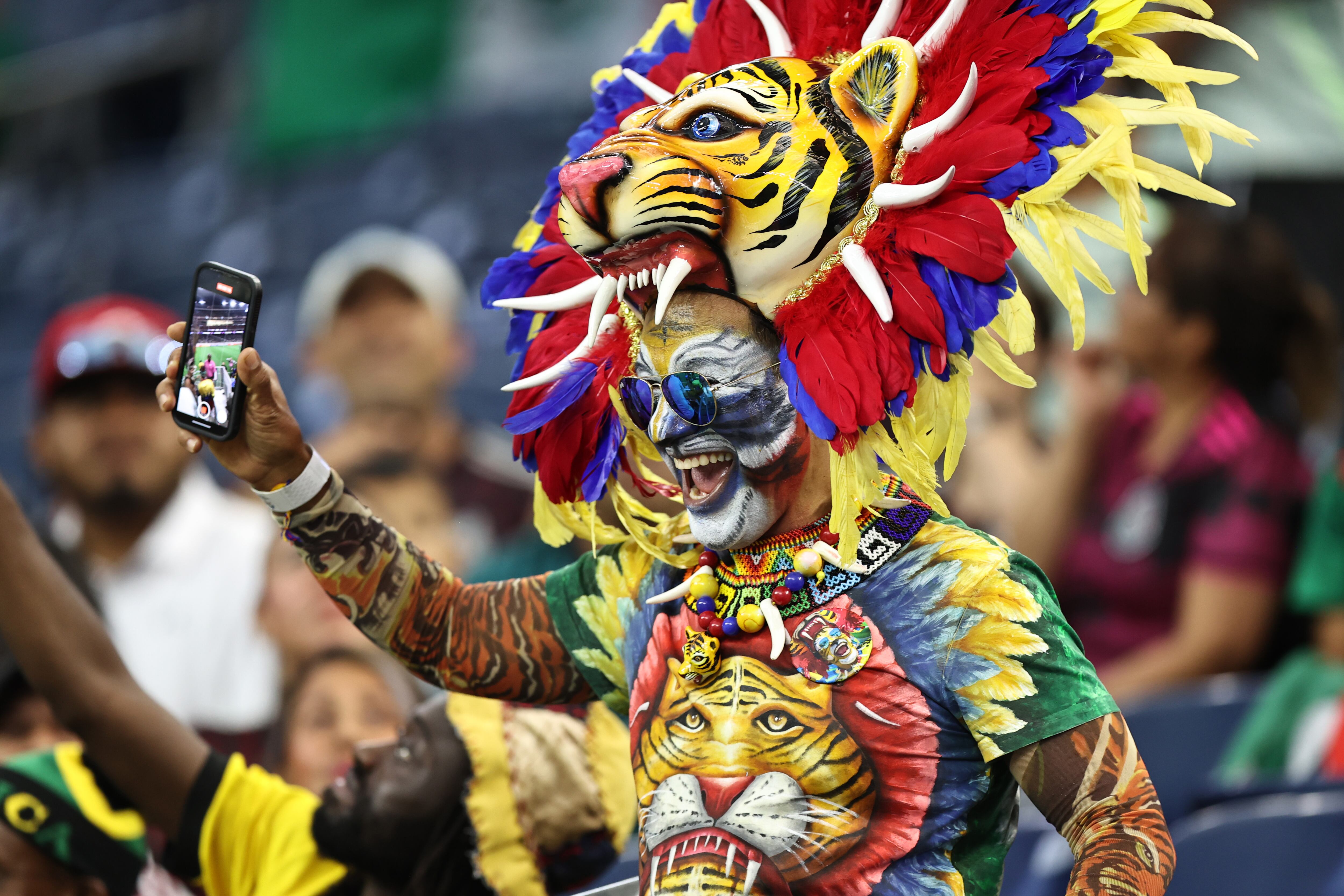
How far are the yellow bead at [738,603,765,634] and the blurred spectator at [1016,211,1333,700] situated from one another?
3.03m

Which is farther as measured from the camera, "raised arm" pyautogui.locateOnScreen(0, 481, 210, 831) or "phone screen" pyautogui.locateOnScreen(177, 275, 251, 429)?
"raised arm" pyautogui.locateOnScreen(0, 481, 210, 831)

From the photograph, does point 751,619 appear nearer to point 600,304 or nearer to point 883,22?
point 600,304

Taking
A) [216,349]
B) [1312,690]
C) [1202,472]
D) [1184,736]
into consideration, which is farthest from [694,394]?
[1202,472]

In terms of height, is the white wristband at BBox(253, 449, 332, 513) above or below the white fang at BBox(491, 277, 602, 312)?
below

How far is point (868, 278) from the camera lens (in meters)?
1.91

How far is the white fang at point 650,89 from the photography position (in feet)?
7.25

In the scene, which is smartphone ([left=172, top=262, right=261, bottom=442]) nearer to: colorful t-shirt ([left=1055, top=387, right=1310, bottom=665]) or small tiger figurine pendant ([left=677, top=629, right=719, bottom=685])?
small tiger figurine pendant ([left=677, top=629, right=719, bottom=685])

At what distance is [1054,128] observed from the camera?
187 centimetres

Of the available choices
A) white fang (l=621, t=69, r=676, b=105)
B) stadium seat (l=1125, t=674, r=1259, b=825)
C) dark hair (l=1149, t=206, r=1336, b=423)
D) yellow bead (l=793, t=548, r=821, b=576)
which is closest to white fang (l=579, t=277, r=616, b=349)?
white fang (l=621, t=69, r=676, b=105)

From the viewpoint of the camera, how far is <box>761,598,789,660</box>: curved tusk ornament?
1.98 m

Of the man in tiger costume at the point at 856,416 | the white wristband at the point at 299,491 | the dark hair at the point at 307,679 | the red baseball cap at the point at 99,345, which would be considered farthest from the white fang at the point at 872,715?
the red baseball cap at the point at 99,345

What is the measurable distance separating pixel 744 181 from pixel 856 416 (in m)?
0.34

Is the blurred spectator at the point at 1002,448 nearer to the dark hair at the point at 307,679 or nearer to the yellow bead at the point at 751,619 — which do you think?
the dark hair at the point at 307,679

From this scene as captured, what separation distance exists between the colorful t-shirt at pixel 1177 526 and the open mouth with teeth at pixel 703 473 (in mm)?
3111
